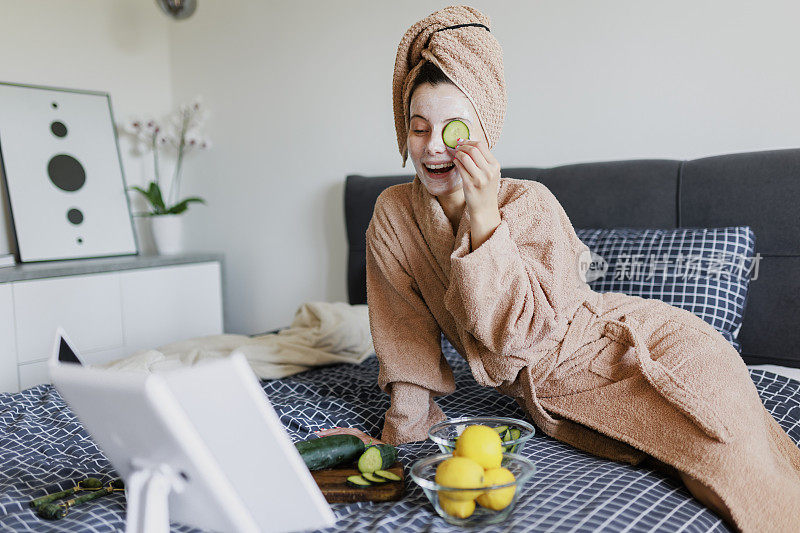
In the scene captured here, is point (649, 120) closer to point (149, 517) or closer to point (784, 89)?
point (784, 89)

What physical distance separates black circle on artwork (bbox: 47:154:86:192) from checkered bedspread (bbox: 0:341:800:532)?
160cm

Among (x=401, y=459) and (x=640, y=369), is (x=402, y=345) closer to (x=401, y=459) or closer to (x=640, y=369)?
(x=401, y=459)

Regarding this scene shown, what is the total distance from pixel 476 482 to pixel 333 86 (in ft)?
8.35

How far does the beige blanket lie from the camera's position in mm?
2023

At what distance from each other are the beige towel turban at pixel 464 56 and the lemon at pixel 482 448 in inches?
25.3

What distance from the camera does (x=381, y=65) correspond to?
9.92ft

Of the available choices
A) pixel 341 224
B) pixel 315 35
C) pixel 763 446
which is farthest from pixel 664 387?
pixel 315 35

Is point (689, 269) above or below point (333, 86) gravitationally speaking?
below

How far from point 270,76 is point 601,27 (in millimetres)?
1698

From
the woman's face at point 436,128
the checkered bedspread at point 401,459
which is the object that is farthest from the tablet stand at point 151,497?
the woman's face at point 436,128

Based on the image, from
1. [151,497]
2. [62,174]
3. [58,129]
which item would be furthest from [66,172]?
[151,497]

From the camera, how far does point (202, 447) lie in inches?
28.6

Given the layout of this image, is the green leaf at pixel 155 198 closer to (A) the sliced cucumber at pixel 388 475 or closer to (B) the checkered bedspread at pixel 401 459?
(B) the checkered bedspread at pixel 401 459

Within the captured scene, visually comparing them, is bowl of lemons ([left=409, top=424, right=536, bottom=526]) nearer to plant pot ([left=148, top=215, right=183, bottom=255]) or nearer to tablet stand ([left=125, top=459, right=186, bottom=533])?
tablet stand ([left=125, top=459, right=186, bottom=533])
